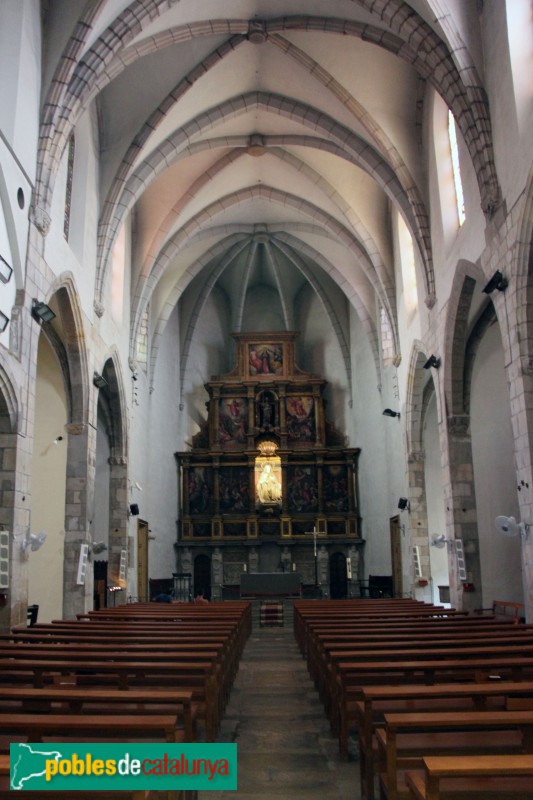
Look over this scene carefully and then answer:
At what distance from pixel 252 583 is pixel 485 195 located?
13.0 m

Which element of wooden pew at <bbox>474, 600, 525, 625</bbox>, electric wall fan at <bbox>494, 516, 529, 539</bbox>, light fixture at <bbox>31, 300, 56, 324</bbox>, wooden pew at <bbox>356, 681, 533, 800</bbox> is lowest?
wooden pew at <bbox>474, 600, 525, 625</bbox>

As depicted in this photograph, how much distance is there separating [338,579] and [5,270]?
19891 millimetres

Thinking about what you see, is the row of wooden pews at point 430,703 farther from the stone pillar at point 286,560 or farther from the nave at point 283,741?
the stone pillar at point 286,560

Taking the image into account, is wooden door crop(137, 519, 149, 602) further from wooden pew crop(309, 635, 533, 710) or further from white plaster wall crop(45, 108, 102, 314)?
wooden pew crop(309, 635, 533, 710)

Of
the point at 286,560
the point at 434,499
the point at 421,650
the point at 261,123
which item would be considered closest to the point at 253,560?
the point at 286,560

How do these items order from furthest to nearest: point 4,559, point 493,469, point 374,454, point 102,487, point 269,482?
1. point 269,482
2. point 374,454
3. point 102,487
4. point 493,469
5. point 4,559

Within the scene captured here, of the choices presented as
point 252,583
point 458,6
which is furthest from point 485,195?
point 252,583

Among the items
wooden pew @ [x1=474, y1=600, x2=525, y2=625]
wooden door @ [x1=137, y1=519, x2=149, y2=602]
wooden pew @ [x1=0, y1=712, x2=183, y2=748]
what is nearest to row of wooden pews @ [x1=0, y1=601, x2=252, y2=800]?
wooden pew @ [x1=0, y1=712, x2=183, y2=748]

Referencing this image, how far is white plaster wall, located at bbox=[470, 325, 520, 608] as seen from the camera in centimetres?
1560

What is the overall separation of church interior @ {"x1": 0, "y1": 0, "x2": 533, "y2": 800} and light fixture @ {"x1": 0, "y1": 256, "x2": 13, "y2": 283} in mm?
55

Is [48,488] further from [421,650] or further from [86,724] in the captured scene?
[86,724]

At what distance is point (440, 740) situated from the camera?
4.75 metres

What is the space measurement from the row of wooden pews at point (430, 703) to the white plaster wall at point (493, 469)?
720 cm

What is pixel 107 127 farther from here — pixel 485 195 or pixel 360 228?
pixel 485 195
